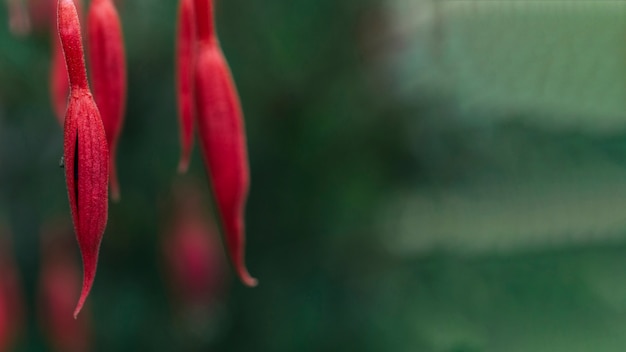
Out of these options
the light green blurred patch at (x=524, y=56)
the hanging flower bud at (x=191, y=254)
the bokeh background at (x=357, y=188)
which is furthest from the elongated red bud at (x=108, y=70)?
the bokeh background at (x=357, y=188)

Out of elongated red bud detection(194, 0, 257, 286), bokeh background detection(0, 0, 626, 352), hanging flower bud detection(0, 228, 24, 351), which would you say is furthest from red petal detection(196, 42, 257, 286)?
bokeh background detection(0, 0, 626, 352)

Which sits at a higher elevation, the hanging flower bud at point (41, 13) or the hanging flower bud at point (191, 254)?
the hanging flower bud at point (41, 13)

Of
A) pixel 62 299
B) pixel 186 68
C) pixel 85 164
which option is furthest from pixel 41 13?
pixel 85 164

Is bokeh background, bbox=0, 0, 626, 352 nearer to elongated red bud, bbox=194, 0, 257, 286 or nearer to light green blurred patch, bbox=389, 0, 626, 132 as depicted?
light green blurred patch, bbox=389, 0, 626, 132

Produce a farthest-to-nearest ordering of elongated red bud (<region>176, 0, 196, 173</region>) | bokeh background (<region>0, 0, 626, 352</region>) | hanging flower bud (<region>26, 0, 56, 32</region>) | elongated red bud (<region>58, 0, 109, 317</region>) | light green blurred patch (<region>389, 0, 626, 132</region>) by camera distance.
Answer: bokeh background (<region>0, 0, 626, 352</region>) → light green blurred patch (<region>389, 0, 626, 132</region>) → hanging flower bud (<region>26, 0, 56, 32</region>) → elongated red bud (<region>176, 0, 196, 173</region>) → elongated red bud (<region>58, 0, 109, 317</region>)

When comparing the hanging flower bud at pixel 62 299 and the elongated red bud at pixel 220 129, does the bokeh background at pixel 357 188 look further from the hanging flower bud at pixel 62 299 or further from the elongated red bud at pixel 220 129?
the elongated red bud at pixel 220 129

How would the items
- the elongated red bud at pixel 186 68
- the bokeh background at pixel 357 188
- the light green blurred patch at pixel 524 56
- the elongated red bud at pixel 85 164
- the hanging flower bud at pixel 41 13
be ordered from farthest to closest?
the bokeh background at pixel 357 188 < the light green blurred patch at pixel 524 56 < the hanging flower bud at pixel 41 13 < the elongated red bud at pixel 186 68 < the elongated red bud at pixel 85 164
